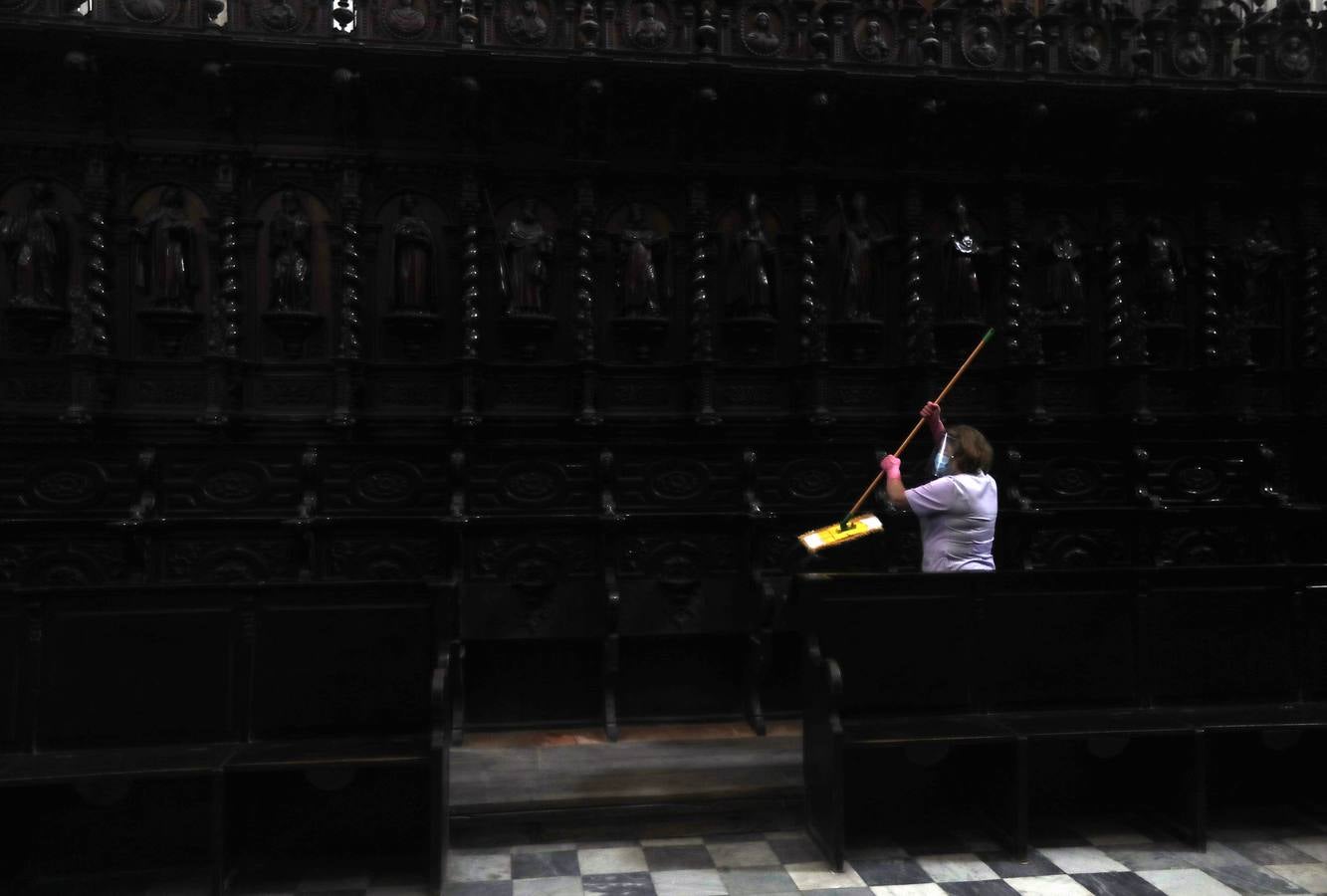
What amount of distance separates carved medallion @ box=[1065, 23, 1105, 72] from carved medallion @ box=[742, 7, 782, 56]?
2.34m

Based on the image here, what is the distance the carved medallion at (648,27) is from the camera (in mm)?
7047

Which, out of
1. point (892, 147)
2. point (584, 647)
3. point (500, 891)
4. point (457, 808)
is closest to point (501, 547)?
point (584, 647)

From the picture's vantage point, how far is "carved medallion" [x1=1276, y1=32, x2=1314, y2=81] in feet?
25.7

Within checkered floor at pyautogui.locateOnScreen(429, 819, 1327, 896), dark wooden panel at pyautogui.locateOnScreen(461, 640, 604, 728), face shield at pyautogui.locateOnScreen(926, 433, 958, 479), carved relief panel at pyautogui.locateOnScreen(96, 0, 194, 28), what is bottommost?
checkered floor at pyautogui.locateOnScreen(429, 819, 1327, 896)

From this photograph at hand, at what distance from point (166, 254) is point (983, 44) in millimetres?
6254

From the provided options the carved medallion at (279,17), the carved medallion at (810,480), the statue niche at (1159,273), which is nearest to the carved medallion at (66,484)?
the carved medallion at (279,17)

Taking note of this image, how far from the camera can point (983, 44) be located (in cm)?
741

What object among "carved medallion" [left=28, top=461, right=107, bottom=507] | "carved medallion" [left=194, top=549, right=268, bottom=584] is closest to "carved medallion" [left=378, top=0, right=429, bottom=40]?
"carved medallion" [left=28, top=461, right=107, bottom=507]

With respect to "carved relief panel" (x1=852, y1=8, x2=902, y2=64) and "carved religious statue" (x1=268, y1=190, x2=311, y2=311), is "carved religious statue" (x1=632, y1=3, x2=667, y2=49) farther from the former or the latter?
"carved religious statue" (x1=268, y1=190, x2=311, y2=311)

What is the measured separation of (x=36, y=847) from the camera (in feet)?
14.1

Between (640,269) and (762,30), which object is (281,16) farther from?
(762,30)

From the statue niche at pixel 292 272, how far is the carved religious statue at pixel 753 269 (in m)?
3.08

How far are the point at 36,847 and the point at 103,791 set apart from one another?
67 cm

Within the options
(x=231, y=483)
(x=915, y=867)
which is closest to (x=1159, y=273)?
(x=915, y=867)
